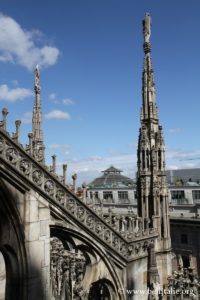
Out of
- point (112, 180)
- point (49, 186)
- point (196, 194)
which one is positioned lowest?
point (49, 186)

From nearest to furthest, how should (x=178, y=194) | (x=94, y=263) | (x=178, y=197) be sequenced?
(x=94, y=263)
(x=178, y=197)
(x=178, y=194)

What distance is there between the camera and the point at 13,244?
34.1 ft

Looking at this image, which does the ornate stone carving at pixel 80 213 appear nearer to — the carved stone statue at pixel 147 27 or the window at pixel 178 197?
the carved stone statue at pixel 147 27

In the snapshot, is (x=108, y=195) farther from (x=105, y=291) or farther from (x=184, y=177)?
(x=105, y=291)

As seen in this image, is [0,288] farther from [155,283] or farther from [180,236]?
[180,236]

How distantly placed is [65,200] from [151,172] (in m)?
5.72

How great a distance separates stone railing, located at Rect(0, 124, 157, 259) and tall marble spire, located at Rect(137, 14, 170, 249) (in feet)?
4.67

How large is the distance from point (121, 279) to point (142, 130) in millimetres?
7035

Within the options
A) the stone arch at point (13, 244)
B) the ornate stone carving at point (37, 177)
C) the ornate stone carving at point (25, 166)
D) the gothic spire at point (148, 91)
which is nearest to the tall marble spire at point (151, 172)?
the gothic spire at point (148, 91)

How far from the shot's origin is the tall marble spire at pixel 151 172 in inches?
604

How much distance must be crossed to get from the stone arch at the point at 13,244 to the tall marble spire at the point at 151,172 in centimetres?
641

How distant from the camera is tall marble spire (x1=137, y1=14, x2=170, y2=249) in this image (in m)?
15.3

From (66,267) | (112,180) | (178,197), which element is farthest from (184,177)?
(66,267)

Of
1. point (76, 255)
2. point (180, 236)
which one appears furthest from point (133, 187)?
point (76, 255)
